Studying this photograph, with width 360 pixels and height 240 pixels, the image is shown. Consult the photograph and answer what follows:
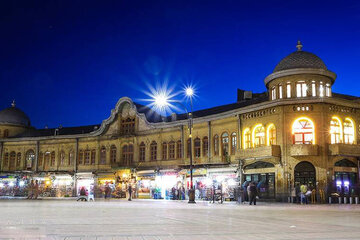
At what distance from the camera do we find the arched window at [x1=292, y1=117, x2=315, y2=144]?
34.5 m

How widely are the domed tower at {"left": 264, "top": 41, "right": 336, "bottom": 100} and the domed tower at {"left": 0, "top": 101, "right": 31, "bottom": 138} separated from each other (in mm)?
40509

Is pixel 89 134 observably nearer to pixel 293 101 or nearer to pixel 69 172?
pixel 69 172

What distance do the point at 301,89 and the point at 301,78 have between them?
89cm

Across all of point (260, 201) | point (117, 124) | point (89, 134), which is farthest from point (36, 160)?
point (260, 201)

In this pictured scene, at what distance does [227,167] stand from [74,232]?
1150 inches

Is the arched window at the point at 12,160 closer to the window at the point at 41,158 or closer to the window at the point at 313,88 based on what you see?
the window at the point at 41,158

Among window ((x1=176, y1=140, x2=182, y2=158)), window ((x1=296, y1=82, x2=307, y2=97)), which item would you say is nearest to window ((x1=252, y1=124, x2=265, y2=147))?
window ((x1=296, y1=82, x2=307, y2=97))

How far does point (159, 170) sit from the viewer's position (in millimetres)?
45531

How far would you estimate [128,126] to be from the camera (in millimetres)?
51312

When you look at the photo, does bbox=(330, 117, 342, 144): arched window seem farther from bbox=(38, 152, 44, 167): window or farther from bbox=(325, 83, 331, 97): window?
bbox=(38, 152, 44, 167): window

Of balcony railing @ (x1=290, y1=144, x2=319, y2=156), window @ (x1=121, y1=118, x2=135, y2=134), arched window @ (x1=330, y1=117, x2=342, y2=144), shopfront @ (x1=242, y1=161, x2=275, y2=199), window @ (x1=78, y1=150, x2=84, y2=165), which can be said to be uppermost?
window @ (x1=121, y1=118, x2=135, y2=134)

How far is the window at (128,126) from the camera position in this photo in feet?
167

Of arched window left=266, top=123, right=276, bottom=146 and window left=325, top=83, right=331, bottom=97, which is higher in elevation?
window left=325, top=83, right=331, bottom=97

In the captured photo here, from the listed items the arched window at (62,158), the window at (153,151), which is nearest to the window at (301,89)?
the window at (153,151)
